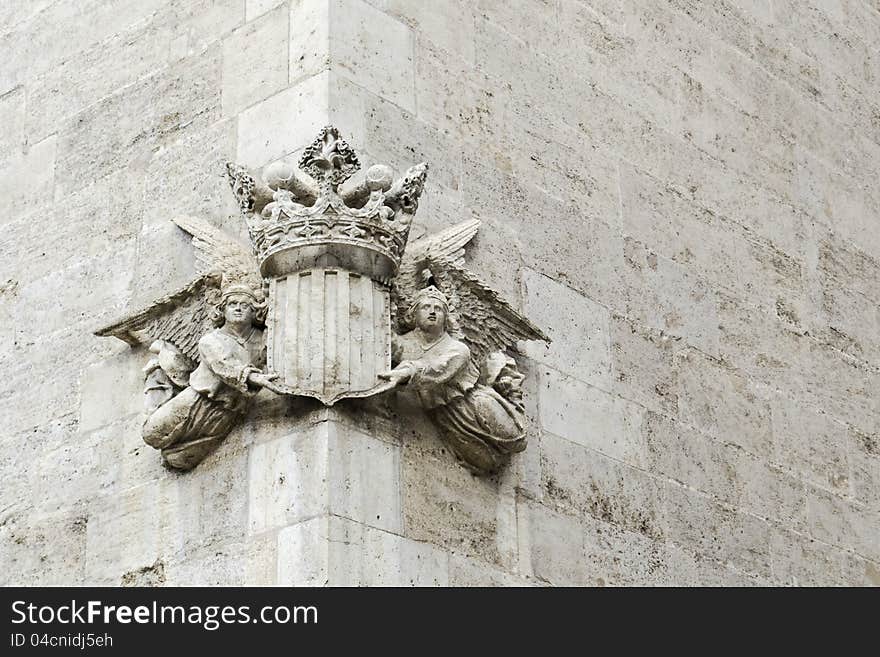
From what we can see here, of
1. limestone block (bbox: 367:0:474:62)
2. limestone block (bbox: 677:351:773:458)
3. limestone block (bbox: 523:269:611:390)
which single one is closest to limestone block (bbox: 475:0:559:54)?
limestone block (bbox: 367:0:474:62)

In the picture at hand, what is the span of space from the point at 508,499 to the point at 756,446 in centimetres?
168

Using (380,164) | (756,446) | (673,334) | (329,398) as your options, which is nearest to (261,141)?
(380,164)

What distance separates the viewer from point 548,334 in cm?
730

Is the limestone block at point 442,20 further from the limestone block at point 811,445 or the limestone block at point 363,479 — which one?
the limestone block at point 811,445

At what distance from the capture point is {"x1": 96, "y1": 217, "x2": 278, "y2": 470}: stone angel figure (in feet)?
21.1

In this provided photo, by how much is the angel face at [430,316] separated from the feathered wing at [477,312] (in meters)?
0.12

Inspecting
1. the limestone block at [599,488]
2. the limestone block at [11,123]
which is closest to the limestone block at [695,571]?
the limestone block at [599,488]

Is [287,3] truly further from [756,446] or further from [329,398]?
[756,446]

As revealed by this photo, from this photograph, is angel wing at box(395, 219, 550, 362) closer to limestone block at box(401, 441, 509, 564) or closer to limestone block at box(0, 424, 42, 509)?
limestone block at box(401, 441, 509, 564)

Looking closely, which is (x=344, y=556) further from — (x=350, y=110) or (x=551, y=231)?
(x=551, y=231)

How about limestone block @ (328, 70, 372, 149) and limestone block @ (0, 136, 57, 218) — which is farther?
limestone block @ (0, 136, 57, 218)

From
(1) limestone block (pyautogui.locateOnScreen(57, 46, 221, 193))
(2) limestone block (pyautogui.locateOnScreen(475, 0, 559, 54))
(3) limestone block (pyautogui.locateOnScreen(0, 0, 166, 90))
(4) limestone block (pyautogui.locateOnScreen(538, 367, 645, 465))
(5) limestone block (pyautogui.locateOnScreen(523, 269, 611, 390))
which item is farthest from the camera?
(3) limestone block (pyautogui.locateOnScreen(0, 0, 166, 90))

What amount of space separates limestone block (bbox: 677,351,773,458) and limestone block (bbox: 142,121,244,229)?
6.95 feet

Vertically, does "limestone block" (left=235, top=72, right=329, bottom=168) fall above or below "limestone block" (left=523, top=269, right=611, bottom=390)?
above
